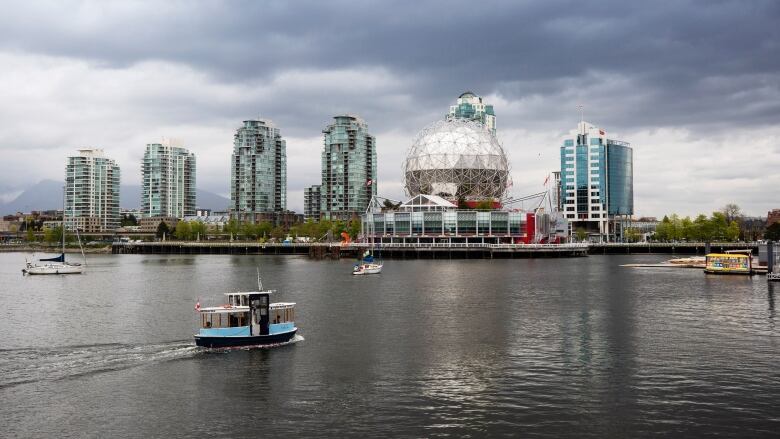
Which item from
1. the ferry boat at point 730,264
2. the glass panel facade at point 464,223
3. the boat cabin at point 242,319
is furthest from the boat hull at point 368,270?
the glass panel facade at point 464,223

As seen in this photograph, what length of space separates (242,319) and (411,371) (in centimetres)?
1364

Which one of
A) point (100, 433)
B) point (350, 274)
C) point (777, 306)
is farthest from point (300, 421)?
point (350, 274)

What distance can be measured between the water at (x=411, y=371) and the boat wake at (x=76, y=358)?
0.17m

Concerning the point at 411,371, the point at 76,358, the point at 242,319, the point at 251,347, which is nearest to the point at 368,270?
the point at 242,319

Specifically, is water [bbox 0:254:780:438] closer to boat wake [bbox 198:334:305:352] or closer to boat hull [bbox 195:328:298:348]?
boat wake [bbox 198:334:305:352]

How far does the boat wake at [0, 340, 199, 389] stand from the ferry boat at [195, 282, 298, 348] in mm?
1537

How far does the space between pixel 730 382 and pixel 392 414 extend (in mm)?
17907

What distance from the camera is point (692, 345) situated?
146 ft

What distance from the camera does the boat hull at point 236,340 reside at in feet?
145

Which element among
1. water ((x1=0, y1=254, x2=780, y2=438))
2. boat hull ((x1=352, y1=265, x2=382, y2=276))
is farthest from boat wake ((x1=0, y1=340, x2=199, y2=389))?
boat hull ((x1=352, y1=265, x2=382, y2=276))

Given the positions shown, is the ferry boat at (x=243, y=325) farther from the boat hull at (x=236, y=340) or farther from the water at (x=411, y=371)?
the water at (x=411, y=371)

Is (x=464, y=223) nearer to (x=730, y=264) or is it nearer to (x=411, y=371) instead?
(x=730, y=264)

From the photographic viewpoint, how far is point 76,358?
4156 cm

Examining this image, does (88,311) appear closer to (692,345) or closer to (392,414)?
(392,414)
